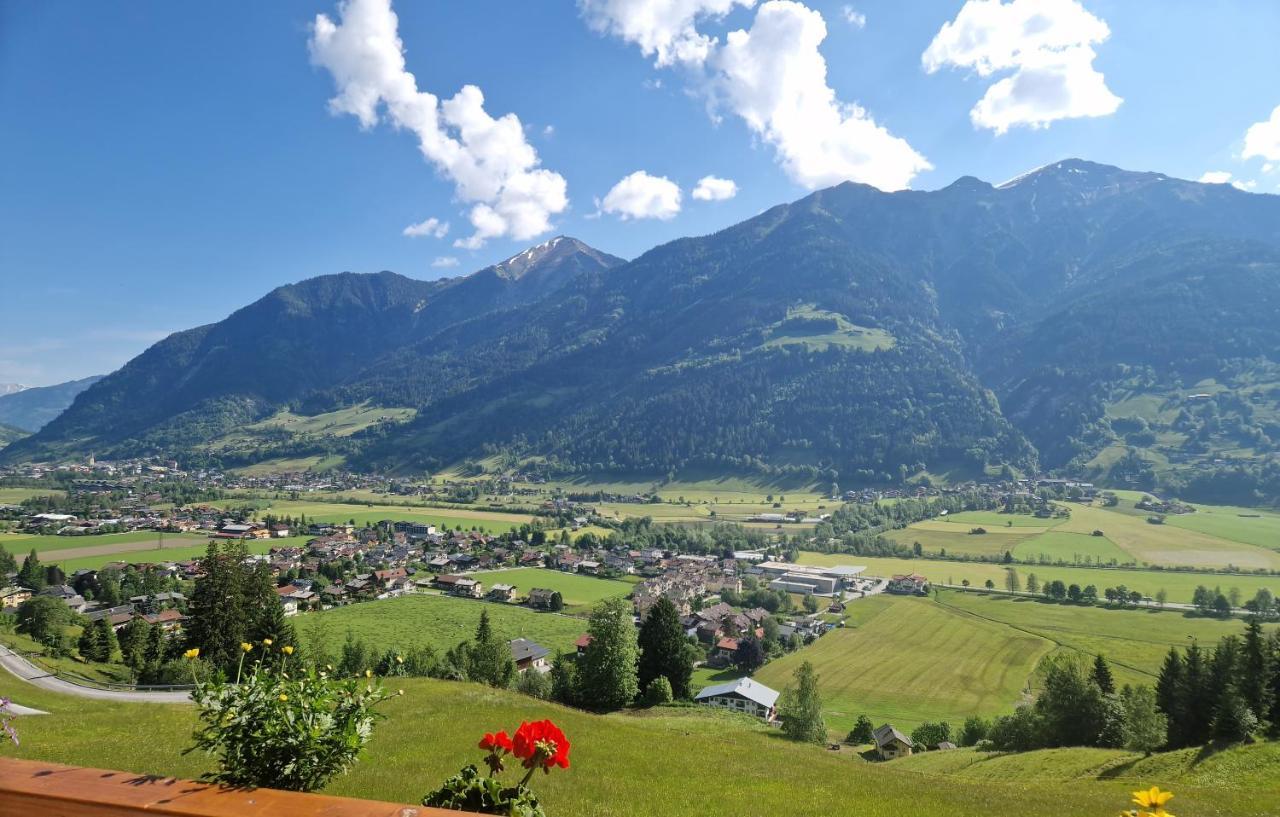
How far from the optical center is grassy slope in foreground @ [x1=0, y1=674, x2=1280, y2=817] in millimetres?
12656

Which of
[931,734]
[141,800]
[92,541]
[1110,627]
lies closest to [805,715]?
[931,734]

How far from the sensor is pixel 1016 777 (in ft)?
74.0

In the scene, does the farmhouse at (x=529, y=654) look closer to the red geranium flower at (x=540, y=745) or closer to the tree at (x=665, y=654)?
the tree at (x=665, y=654)

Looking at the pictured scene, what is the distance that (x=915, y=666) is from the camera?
61250 mm

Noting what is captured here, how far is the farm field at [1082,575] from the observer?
8800cm

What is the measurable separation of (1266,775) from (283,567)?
104 m

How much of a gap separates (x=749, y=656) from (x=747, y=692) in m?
A: 14.0

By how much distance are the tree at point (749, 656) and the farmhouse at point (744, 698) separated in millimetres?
10980

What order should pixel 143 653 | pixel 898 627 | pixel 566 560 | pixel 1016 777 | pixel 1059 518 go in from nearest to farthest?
pixel 1016 777 → pixel 143 653 → pixel 898 627 → pixel 566 560 → pixel 1059 518

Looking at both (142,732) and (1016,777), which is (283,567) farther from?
(1016,777)

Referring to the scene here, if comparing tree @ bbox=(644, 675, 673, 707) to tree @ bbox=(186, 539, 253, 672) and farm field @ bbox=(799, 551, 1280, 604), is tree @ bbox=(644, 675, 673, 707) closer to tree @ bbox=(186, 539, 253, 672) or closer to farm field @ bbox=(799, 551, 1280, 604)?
tree @ bbox=(186, 539, 253, 672)

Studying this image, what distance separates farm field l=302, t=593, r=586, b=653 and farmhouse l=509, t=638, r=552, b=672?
3.20m

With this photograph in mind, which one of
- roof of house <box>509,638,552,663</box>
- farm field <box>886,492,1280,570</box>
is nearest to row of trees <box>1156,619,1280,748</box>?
roof of house <box>509,638,552,663</box>

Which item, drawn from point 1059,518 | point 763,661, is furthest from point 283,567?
point 1059,518
